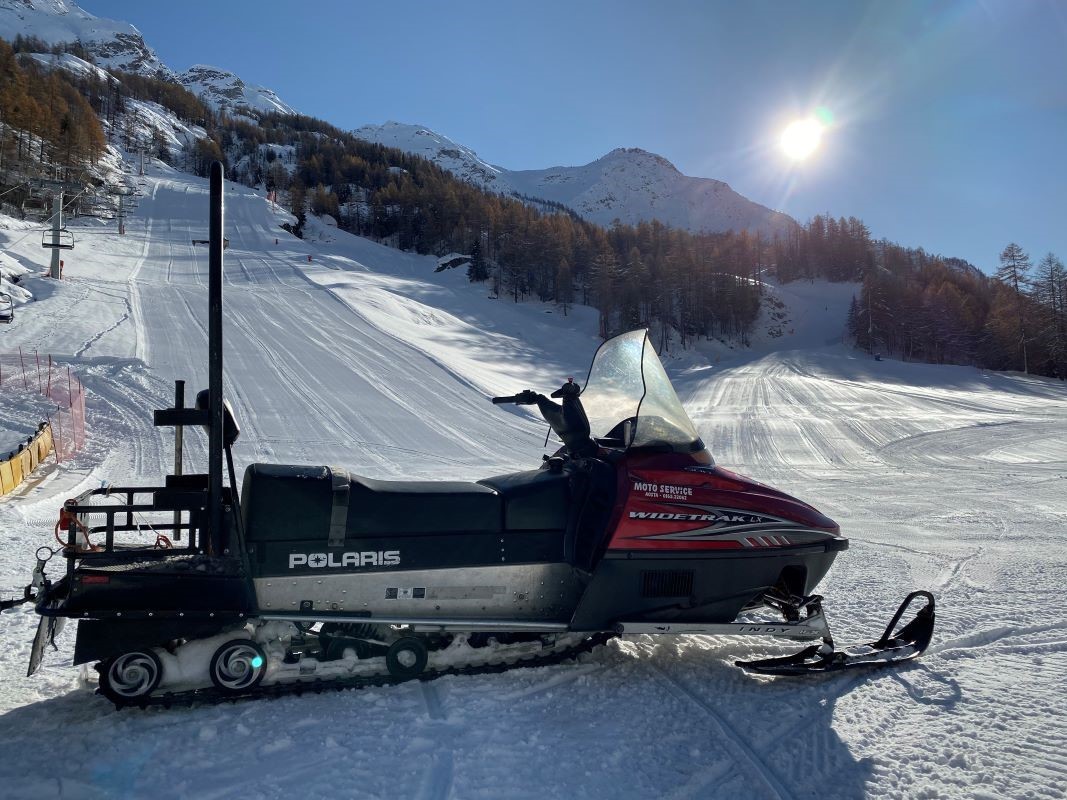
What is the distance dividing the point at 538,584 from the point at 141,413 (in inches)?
468

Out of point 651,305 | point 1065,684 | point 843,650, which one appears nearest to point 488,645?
point 843,650

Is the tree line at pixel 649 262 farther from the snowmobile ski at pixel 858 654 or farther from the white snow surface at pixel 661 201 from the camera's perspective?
the white snow surface at pixel 661 201

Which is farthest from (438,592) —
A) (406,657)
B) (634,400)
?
(634,400)

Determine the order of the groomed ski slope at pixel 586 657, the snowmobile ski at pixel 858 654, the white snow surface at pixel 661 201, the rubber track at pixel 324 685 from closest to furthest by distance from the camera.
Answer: the groomed ski slope at pixel 586 657 → the rubber track at pixel 324 685 → the snowmobile ski at pixel 858 654 → the white snow surface at pixel 661 201

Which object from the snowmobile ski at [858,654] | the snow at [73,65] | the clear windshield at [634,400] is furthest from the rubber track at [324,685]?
the snow at [73,65]

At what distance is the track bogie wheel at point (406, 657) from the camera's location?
318 centimetres

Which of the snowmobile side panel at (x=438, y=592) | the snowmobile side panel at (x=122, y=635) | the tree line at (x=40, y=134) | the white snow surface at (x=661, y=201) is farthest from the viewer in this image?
the white snow surface at (x=661, y=201)

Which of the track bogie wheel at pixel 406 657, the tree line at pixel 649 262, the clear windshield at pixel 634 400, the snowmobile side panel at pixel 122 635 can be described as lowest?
the track bogie wheel at pixel 406 657

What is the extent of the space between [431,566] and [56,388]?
13.0 meters

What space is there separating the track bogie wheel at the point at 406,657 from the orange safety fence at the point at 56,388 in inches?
309

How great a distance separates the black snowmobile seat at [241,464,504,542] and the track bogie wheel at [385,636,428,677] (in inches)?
22.0

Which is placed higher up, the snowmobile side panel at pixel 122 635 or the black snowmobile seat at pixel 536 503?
the black snowmobile seat at pixel 536 503

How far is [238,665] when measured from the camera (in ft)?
9.74

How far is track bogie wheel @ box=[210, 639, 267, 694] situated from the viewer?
116 inches
